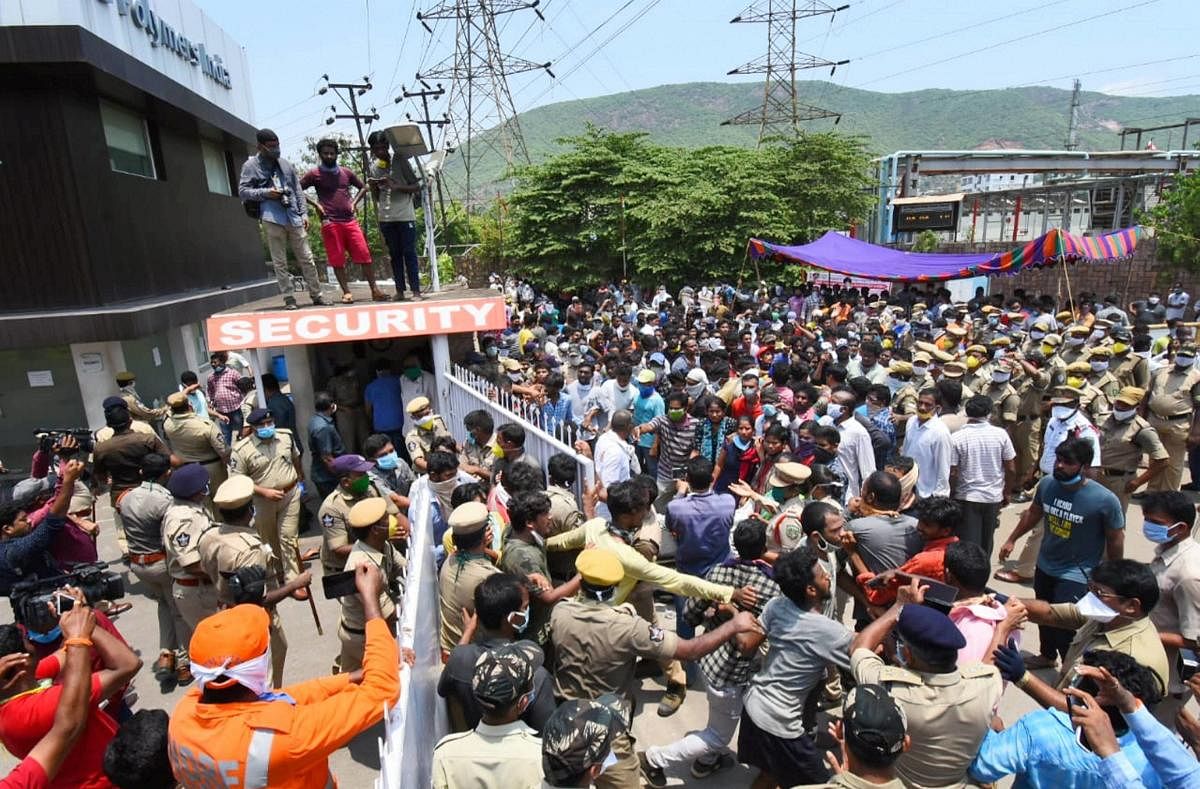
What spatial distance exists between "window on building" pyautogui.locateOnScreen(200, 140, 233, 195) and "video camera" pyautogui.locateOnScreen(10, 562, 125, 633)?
14.2 metres

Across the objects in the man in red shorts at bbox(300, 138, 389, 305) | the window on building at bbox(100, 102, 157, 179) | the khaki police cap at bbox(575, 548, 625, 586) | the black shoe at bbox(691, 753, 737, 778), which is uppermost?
the window on building at bbox(100, 102, 157, 179)

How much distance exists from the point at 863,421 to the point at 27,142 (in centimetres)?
1124

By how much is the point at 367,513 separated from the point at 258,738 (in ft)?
5.43

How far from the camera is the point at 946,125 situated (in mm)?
197750

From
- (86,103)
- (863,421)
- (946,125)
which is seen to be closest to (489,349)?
(863,421)

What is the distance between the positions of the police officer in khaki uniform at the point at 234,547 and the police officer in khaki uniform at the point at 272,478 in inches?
63.2

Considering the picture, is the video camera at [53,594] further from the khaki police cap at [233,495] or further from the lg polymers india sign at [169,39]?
the lg polymers india sign at [169,39]

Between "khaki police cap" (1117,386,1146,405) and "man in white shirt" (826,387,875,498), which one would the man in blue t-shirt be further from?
"khaki police cap" (1117,386,1146,405)

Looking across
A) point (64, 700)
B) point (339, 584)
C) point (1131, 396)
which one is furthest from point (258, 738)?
point (1131, 396)

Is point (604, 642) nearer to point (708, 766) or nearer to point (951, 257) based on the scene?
point (708, 766)

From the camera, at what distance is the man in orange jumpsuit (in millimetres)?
2115

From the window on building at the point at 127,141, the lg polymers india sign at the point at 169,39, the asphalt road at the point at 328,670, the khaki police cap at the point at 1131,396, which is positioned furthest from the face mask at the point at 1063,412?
the lg polymers india sign at the point at 169,39

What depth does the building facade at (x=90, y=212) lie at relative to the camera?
9.24 m

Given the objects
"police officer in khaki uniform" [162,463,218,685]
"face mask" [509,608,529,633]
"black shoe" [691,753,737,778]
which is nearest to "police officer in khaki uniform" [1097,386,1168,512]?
"black shoe" [691,753,737,778]
